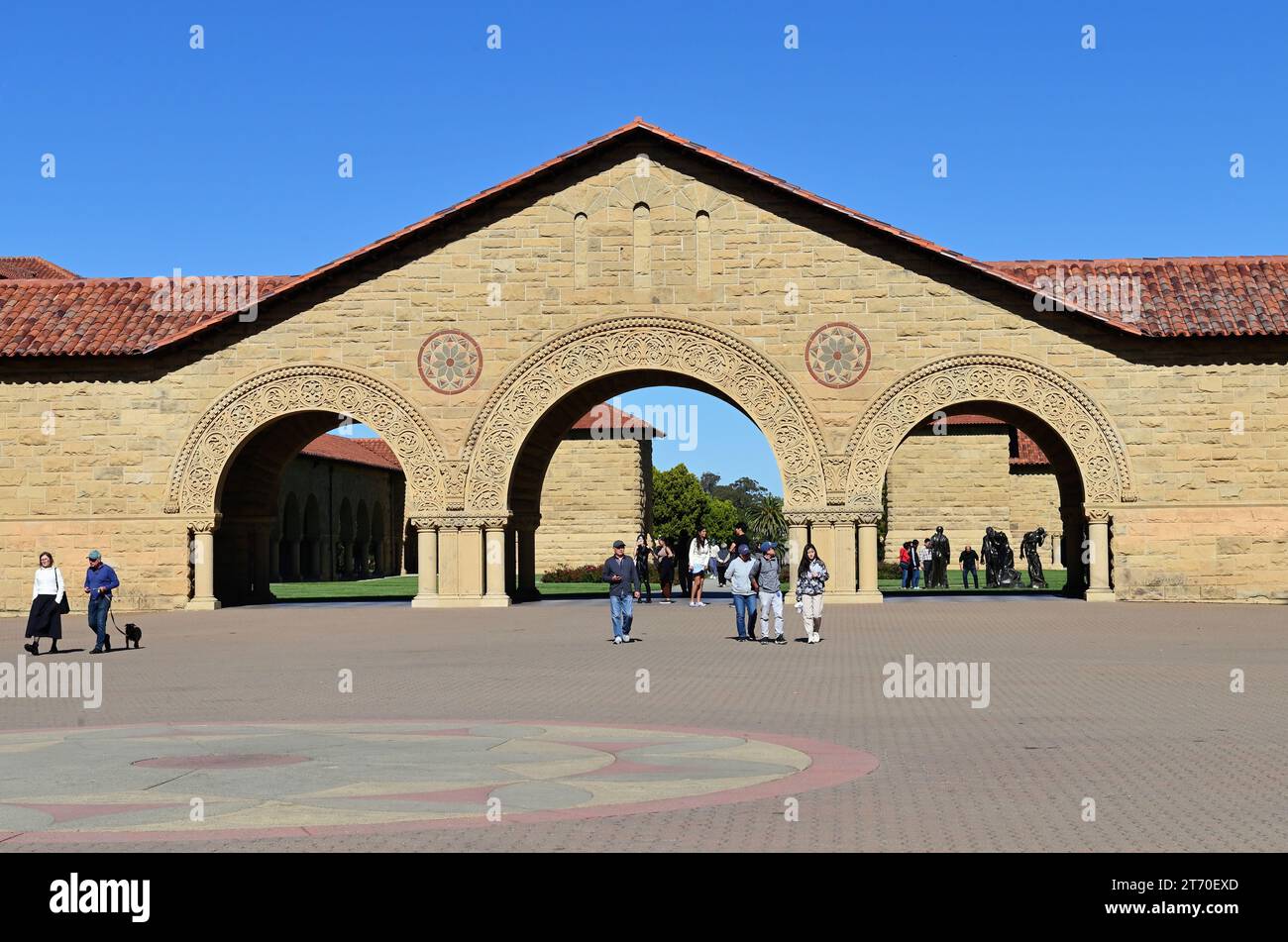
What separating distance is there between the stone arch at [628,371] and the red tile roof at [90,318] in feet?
19.1

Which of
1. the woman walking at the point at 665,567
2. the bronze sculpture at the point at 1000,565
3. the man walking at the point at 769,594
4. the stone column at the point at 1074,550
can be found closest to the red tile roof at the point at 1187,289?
the stone column at the point at 1074,550

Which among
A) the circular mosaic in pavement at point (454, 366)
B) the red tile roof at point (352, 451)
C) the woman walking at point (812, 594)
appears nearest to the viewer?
the woman walking at point (812, 594)

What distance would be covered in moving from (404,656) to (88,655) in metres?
4.41

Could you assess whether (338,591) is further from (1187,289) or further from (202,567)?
(1187,289)

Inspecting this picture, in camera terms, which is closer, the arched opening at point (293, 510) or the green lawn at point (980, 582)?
the arched opening at point (293, 510)

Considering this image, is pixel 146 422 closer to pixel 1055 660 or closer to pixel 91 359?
pixel 91 359

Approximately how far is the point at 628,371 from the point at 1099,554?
33.0 ft

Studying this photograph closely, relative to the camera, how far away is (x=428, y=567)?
33688mm

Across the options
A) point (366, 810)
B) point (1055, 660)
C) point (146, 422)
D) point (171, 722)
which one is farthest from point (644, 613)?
point (366, 810)

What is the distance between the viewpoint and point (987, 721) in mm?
13227

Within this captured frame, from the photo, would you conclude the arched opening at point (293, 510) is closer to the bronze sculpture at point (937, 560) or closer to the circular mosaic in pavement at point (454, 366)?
the circular mosaic in pavement at point (454, 366)

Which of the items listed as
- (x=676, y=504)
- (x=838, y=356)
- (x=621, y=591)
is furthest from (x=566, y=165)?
(x=676, y=504)

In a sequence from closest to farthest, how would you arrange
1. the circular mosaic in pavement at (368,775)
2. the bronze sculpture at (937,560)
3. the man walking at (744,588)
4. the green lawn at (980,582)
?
the circular mosaic in pavement at (368,775) < the man walking at (744,588) < the green lawn at (980,582) < the bronze sculpture at (937,560)

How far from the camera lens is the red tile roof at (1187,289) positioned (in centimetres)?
3197
